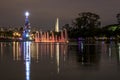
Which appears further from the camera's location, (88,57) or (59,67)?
(88,57)

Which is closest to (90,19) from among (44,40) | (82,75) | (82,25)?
(82,25)

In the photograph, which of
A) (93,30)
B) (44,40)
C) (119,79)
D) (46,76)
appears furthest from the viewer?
(93,30)

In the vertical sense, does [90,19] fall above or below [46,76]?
above

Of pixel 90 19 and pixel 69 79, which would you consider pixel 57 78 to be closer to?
pixel 69 79

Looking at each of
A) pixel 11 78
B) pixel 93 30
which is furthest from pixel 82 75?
pixel 93 30

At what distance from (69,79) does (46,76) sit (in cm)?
185

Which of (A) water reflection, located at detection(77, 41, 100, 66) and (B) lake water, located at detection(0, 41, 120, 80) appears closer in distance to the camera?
(B) lake water, located at detection(0, 41, 120, 80)

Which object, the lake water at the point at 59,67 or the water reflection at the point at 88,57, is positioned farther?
the water reflection at the point at 88,57

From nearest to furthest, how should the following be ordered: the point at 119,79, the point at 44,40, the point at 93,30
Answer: the point at 119,79
the point at 44,40
the point at 93,30

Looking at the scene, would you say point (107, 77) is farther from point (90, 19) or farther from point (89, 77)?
point (90, 19)

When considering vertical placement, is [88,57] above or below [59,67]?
above

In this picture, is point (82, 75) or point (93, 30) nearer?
point (82, 75)

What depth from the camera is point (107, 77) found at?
2200 centimetres

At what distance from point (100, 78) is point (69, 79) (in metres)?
1.70
